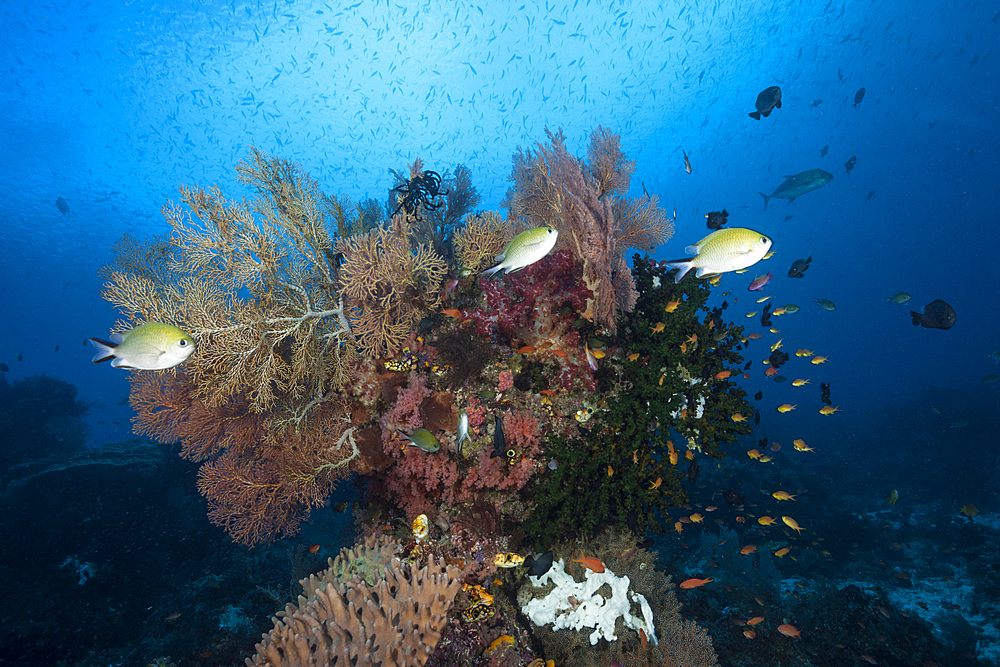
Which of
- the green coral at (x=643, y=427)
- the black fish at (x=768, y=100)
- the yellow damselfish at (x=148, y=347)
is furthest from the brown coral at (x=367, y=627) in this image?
the black fish at (x=768, y=100)

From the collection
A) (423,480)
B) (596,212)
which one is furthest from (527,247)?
(423,480)

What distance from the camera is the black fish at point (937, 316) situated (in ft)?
16.1

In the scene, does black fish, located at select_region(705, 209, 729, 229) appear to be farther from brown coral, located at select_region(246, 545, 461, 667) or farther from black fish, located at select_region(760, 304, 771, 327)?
brown coral, located at select_region(246, 545, 461, 667)

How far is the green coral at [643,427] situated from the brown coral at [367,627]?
1.41m

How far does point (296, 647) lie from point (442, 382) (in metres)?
2.87

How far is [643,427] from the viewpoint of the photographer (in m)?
4.25

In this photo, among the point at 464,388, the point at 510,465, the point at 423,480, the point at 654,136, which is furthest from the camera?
the point at 654,136

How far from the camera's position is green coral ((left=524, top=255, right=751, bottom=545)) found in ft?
13.4

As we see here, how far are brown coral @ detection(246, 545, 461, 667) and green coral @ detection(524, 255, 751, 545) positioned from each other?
4.64 feet

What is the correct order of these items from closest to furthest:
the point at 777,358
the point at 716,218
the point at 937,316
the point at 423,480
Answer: the point at 423,480 < the point at 937,316 < the point at 716,218 < the point at 777,358

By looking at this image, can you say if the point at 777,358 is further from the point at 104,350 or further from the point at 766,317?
the point at 104,350

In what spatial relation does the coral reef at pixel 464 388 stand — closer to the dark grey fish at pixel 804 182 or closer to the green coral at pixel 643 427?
the green coral at pixel 643 427

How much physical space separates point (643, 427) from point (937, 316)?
15.8ft

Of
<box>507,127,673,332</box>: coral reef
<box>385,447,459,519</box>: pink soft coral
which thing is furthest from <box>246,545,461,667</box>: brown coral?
<box>507,127,673,332</box>: coral reef
